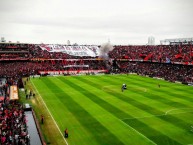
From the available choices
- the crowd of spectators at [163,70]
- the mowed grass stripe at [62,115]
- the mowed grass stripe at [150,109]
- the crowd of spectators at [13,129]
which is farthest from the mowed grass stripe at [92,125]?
the crowd of spectators at [163,70]

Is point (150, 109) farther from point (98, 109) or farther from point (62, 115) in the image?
point (62, 115)

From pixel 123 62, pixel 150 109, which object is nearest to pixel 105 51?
pixel 123 62

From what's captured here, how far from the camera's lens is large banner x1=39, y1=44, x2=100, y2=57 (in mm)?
95250

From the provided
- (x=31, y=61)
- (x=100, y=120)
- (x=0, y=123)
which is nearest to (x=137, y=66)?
(x=31, y=61)

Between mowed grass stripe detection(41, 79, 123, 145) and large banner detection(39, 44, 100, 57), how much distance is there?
57.8 metres

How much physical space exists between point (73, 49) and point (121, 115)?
69.4 metres

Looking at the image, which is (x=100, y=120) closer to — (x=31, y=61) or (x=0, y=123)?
(x=0, y=123)

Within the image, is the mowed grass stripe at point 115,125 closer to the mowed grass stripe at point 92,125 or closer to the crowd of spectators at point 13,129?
the mowed grass stripe at point 92,125

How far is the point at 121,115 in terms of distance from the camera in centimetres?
3156

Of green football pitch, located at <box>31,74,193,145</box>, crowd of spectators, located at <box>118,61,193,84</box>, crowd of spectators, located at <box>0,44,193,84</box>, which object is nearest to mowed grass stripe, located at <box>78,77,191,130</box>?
green football pitch, located at <box>31,74,193,145</box>

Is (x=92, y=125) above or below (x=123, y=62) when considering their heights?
below

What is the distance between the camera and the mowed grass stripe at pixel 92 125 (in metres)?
23.9

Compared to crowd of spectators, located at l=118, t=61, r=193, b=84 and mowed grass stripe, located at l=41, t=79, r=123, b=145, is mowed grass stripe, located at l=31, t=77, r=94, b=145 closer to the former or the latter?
mowed grass stripe, located at l=41, t=79, r=123, b=145

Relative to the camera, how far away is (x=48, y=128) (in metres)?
27.3
